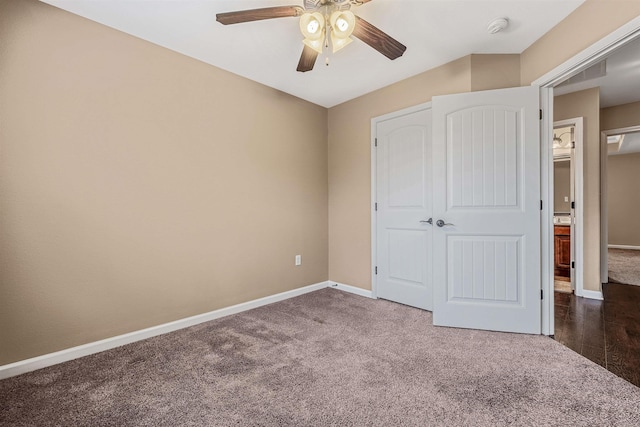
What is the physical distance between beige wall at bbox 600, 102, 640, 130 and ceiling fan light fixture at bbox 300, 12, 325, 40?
15.4 feet

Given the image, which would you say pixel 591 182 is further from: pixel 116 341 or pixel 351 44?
pixel 116 341

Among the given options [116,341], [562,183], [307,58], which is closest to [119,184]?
[116,341]

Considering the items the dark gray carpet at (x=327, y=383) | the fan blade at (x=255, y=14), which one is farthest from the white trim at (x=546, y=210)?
the fan blade at (x=255, y=14)

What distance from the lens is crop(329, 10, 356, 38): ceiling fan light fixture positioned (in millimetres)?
1664

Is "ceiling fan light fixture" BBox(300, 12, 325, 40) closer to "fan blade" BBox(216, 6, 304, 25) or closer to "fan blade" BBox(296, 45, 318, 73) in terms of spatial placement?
"fan blade" BBox(216, 6, 304, 25)

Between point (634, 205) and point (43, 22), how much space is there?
419 inches

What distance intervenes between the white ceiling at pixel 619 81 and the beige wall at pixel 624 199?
4474 millimetres

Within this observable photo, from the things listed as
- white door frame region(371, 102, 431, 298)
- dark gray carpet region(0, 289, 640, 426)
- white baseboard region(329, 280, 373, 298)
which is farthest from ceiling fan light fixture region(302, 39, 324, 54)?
white baseboard region(329, 280, 373, 298)

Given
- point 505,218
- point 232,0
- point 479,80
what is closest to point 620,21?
point 479,80

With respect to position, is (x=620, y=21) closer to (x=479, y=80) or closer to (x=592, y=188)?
(x=479, y=80)

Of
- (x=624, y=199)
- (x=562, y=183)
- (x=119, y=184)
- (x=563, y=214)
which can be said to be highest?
(x=562, y=183)

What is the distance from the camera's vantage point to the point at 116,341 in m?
2.25

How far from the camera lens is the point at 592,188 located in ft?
11.2

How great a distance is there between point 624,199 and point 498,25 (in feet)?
25.6
